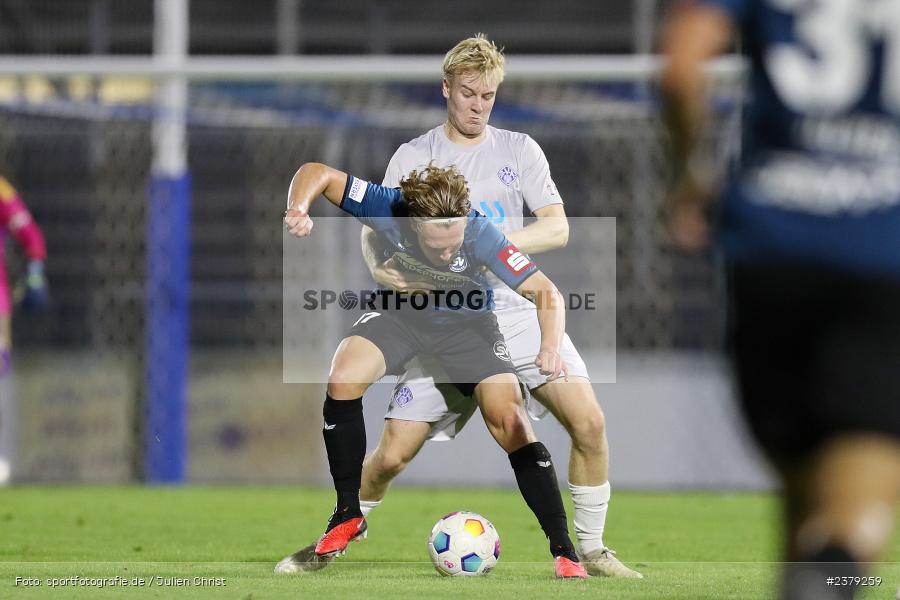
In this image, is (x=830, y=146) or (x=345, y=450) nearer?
(x=830, y=146)

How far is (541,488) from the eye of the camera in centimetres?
555

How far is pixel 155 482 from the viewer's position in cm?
1028

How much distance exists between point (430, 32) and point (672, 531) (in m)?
8.25

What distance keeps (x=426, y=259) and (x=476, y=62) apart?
85 centimetres

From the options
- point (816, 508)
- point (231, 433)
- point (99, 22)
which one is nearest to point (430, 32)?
point (99, 22)

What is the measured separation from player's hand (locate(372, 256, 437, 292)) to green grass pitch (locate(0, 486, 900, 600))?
1098 millimetres

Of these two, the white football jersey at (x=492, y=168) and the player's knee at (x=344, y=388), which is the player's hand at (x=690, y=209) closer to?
the player's knee at (x=344, y=388)

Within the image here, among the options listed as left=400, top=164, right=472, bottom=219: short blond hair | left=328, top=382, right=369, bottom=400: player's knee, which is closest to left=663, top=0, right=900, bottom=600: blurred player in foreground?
left=400, top=164, right=472, bottom=219: short blond hair

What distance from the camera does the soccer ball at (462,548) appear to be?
17.8 feet

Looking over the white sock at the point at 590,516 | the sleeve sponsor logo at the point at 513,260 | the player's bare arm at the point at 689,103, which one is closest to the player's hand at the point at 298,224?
the sleeve sponsor logo at the point at 513,260

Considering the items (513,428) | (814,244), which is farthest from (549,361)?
(814,244)

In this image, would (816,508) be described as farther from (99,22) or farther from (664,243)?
(99,22)

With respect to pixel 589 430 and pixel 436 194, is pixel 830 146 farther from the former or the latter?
pixel 589 430

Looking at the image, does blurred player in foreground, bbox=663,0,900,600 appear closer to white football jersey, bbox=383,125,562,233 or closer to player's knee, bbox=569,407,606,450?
player's knee, bbox=569,407,606,450
